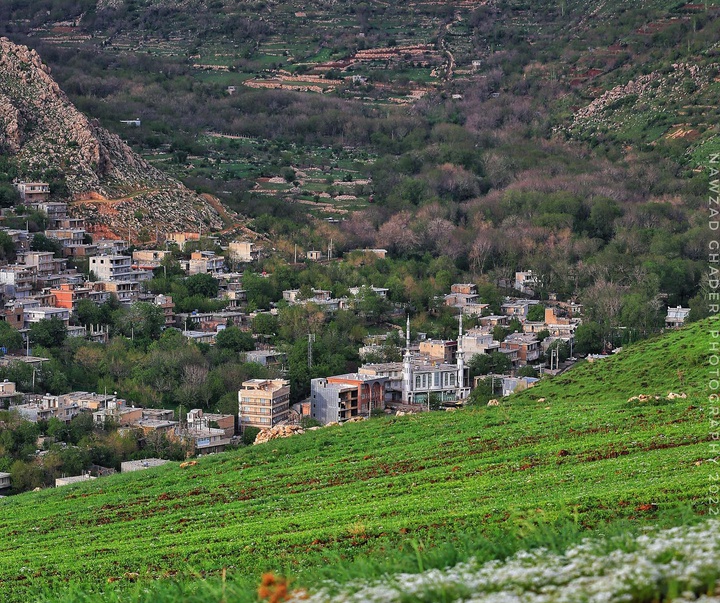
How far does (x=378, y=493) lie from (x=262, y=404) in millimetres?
17628

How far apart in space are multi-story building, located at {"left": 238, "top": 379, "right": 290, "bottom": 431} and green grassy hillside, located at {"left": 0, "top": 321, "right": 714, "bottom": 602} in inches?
311

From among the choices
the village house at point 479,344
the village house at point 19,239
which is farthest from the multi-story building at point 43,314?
the village house at point 479,344

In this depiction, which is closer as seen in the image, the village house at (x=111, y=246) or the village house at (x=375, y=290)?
the village house at (x=375, y=290)

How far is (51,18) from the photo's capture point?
10494cm

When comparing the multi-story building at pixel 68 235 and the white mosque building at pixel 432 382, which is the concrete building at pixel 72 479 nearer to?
the white mosque building at pixel 432 382

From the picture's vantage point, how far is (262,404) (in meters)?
→ 37.8

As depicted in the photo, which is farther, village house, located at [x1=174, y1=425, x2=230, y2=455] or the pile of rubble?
village house, located at [x1=174, y1=425, x2=230, y2=455]

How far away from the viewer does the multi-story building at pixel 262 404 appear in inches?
1473

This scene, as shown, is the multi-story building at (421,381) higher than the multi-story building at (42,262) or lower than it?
lower

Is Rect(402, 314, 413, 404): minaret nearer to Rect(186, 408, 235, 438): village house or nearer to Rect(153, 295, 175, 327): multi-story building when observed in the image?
Rect(186, 408, 235, 438): village house

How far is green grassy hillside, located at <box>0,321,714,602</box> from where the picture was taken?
15.7m

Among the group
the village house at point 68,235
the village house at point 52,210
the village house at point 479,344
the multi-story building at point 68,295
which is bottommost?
the village house at point 479,344

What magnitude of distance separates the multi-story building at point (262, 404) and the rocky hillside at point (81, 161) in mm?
20552

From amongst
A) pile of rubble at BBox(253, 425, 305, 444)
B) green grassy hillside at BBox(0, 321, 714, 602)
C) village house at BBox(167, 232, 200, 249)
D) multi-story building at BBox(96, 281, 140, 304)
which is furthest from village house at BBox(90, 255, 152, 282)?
green grassy hillside at BBox(0, 321, 714, 602)
